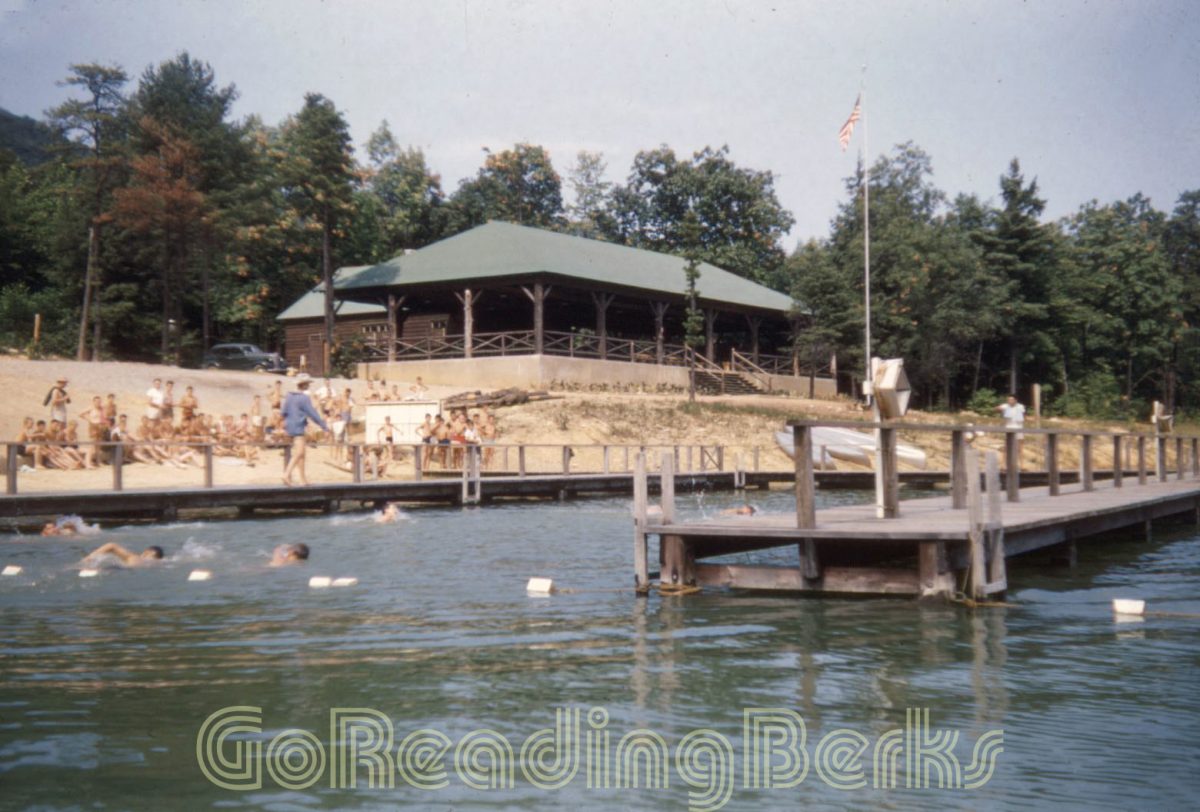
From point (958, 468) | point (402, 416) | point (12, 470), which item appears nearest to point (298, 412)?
point (12, 470)

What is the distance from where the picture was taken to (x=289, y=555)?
14758 mm

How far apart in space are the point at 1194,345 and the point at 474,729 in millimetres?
60067

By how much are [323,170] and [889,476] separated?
38.4 meters

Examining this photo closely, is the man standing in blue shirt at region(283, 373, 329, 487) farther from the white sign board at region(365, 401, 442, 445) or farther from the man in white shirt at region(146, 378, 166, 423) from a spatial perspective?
the white sign board at region(365, 401, 442, 445)

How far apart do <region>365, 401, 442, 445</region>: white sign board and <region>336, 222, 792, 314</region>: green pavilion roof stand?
35.6 ft

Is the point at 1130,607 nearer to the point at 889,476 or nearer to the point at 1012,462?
the point at 889,476

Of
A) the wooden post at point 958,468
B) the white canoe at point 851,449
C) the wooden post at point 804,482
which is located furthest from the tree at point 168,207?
the wooden post at point 804,482

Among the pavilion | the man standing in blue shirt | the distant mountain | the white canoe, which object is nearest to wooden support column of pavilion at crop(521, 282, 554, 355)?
the pavilion

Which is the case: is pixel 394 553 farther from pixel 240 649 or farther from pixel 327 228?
pixel 327 228

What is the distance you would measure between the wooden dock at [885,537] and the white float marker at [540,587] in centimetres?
92

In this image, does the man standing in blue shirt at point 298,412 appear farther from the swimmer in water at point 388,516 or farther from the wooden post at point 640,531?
the wooden post at point 640,531

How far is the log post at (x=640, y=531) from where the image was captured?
11695mm

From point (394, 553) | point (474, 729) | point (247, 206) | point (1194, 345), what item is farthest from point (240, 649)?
point (1194, 345)

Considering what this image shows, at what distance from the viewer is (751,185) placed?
69.4 meters
